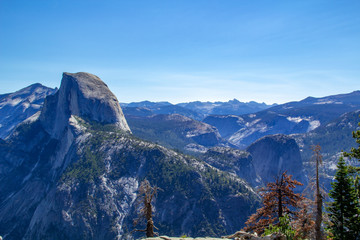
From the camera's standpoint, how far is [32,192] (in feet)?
593

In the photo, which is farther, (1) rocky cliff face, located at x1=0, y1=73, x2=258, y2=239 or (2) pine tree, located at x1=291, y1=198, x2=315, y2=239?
(1) rocky cliff face, located at x1=0, y1=73, x2=258, y2=239

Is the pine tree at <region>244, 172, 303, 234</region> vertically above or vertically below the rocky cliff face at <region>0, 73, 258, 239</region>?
above

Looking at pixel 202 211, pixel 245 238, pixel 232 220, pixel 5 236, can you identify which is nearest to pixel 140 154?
pixel 202 211

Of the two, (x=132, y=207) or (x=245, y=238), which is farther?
(x=132, y=207)

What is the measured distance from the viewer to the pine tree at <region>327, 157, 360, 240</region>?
76.4 ft

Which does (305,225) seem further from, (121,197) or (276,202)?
(121,197)

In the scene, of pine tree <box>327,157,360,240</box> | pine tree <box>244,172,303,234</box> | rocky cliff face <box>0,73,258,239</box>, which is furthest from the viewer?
rocky cliff face <box>0,73,258,239</box>

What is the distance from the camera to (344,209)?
2367 cm

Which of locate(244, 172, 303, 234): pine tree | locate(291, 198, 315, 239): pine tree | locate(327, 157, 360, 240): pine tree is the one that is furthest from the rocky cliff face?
locate(327, 157, 360, 240): pine tree

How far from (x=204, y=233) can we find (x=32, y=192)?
124m

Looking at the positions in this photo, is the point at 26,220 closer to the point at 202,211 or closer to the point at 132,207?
the point at 132,207

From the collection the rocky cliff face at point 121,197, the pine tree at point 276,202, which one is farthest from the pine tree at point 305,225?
the rocky cliff face at point 121,197

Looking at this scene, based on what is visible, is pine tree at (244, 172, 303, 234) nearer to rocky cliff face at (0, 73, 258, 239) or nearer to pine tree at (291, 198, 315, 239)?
pine tree at (291, 198, 315, 239)

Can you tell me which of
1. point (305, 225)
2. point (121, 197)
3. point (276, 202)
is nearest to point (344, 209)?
point (305, 225)
